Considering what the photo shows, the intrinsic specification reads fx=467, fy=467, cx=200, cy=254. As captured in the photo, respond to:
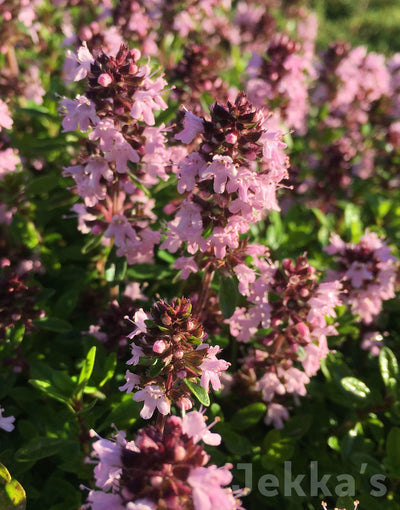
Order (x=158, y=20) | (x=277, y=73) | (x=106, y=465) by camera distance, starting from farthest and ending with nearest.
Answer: (x=158, y=20) < (x=277, y=73) < (x=106, y=465)

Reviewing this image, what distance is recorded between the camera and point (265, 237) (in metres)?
4.34

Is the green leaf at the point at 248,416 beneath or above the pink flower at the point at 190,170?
beneath

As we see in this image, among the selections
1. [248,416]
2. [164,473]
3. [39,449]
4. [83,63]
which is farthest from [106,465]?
[83,63]

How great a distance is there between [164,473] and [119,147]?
1.79 meters

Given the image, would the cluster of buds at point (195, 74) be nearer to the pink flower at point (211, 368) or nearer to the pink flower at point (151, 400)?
the pink flower at point (211, 368)

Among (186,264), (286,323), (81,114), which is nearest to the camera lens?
(81,114)

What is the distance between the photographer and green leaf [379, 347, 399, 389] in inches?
125

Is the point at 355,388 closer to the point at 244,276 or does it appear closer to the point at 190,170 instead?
the point at 244,276

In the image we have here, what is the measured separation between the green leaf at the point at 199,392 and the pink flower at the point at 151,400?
130mm

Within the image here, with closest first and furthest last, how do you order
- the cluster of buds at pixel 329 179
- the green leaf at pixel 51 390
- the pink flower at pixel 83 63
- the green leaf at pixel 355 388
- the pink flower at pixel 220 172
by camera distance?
the pink flower at pixel 220 172, the green leaf at pixel 51 390, the pink flower at pixel 83 63, the green leaf at pixel 355 388, the cluster of buds at pixel 329 179

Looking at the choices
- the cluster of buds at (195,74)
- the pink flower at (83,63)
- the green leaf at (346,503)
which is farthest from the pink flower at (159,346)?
the cluster of buds at (195,74)

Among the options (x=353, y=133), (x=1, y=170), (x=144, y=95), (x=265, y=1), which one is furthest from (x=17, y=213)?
(x=265, y=1)

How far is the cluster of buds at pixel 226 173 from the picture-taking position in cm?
242

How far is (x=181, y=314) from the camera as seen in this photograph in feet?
7.38
